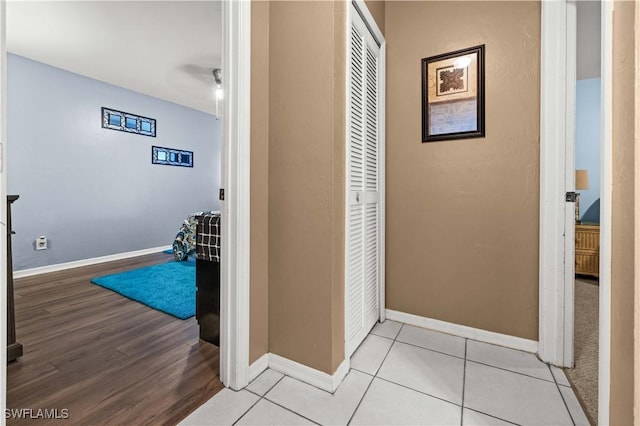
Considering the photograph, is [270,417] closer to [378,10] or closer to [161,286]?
[161,286]

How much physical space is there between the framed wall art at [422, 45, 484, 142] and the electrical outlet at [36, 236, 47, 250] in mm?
4356

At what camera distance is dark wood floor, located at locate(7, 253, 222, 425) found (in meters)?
1.27

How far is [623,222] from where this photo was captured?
2.36 feet

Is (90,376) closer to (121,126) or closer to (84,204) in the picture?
(84,204)

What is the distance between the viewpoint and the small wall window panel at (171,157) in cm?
448

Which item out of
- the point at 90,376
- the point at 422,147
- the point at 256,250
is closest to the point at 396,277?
the point at 422,147

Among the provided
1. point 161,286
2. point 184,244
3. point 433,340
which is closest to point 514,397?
point 433,340

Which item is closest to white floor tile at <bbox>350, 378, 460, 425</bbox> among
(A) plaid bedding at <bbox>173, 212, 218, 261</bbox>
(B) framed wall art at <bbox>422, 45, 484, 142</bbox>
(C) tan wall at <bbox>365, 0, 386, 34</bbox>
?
(B) framed wall art at <bbox>422, 45, 484, 142</bbox>

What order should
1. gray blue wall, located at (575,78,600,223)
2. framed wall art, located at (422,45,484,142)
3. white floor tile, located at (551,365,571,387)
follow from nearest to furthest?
white floor tile, located at (551,365,571,387) < framed wall art, located at (422,45,484,142) < gray blue wall, located at (575,78,600,223)

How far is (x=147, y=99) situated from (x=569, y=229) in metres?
5.26

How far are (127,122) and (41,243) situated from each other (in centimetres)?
192

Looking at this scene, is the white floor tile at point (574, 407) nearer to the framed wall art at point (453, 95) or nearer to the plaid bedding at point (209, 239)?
the framed wall art at point (453, 95)

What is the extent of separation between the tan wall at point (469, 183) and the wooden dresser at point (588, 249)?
2.45 m

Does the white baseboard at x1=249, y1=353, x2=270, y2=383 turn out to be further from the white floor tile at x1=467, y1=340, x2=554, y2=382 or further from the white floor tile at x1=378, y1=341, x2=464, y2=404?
the white floor tile at x1=467, y1=340, x2=554, y2=382
